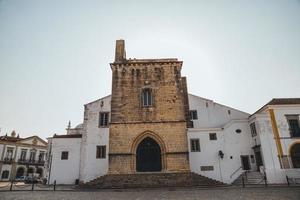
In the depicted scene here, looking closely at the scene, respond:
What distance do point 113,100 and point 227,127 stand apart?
11846 millimetres

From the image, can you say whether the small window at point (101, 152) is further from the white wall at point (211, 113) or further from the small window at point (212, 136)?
the small window at point (212, 136)

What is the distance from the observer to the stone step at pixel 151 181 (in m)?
15.6

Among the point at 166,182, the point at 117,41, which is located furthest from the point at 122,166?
the point at 117,41

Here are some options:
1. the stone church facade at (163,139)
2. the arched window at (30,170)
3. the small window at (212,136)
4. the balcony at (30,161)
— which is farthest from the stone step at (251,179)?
the arched window at (30,170)

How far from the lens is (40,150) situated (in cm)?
4731

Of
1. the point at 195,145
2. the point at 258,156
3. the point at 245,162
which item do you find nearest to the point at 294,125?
the point at 258,156

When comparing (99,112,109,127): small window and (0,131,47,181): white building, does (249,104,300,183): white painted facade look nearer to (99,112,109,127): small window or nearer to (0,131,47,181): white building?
(99,112,109,127): small window

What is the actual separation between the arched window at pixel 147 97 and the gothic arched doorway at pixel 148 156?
3232mm

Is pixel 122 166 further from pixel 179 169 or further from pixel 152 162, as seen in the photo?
pixel 179 169

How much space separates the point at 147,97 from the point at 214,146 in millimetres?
8359

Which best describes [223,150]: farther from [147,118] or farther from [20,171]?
[20,171]

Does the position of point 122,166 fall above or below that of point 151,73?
below

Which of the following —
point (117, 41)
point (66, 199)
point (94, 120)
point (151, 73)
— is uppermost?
point (117, 41)

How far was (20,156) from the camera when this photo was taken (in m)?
43.0
